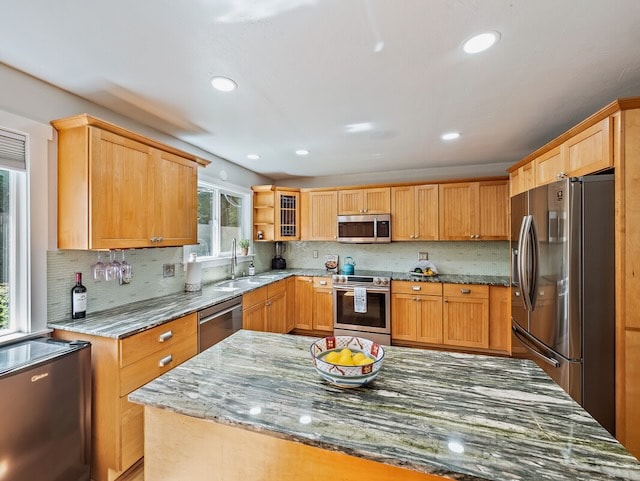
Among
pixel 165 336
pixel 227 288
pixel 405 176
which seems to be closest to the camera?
pixel 165 336

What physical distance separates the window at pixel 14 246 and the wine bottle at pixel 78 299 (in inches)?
9.1

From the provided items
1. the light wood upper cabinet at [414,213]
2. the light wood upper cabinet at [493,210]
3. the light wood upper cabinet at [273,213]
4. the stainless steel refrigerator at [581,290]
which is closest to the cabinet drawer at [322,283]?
the light wood upper cabinet at [273,213]

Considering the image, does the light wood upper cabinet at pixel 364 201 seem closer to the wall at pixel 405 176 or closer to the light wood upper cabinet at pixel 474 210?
the wall at pixel 405 176

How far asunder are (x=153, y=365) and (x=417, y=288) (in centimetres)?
296

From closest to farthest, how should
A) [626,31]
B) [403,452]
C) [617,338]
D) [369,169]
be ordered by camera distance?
1. [403,452]
2. [626,31]
3. [617,338]
4. [369,169]

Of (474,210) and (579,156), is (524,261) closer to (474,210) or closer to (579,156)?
(579,156)

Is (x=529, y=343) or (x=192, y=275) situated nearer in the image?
(x=529, y=343)

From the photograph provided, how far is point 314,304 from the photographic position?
4.20 m

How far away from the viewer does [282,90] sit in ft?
6.45

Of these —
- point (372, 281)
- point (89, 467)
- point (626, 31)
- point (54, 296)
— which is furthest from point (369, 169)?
point (89, 467)

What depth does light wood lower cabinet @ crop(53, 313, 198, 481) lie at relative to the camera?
1709 millimetres

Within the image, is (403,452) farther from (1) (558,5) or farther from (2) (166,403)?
(1) (558,5)

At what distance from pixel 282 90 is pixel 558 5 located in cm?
146

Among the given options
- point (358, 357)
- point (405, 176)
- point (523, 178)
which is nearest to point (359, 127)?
point (523, 178)
